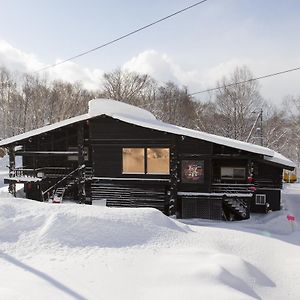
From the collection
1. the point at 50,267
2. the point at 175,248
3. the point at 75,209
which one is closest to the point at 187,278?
the point at 175,248

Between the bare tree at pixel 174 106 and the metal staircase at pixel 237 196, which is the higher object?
the bare tree at pixel 174 106

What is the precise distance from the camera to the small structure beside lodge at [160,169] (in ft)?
67.0

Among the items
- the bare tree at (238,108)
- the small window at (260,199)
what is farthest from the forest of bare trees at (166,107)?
the small window at (260,199)

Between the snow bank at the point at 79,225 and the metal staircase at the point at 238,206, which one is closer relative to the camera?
the snow bank at the point at 79,225

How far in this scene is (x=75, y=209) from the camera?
37.2 ft

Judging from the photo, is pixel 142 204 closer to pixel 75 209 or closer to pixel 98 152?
pixel 98 152

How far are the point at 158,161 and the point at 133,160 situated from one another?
150cm

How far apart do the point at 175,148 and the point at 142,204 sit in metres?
3.87

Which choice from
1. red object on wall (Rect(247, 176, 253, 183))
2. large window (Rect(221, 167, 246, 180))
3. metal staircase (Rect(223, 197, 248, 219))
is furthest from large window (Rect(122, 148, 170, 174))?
red object on wall (Rect(247, 176, 253, 183))

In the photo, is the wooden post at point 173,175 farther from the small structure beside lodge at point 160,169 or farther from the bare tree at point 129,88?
the bare tree at point 129,88

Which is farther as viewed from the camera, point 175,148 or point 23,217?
point 175,148

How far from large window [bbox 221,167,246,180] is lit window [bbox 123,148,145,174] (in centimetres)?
500

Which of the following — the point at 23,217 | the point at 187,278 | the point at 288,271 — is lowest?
the point at 288,271

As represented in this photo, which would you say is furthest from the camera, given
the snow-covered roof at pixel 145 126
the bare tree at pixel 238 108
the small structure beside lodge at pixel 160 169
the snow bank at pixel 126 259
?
the bare tree at pixel 238 108
